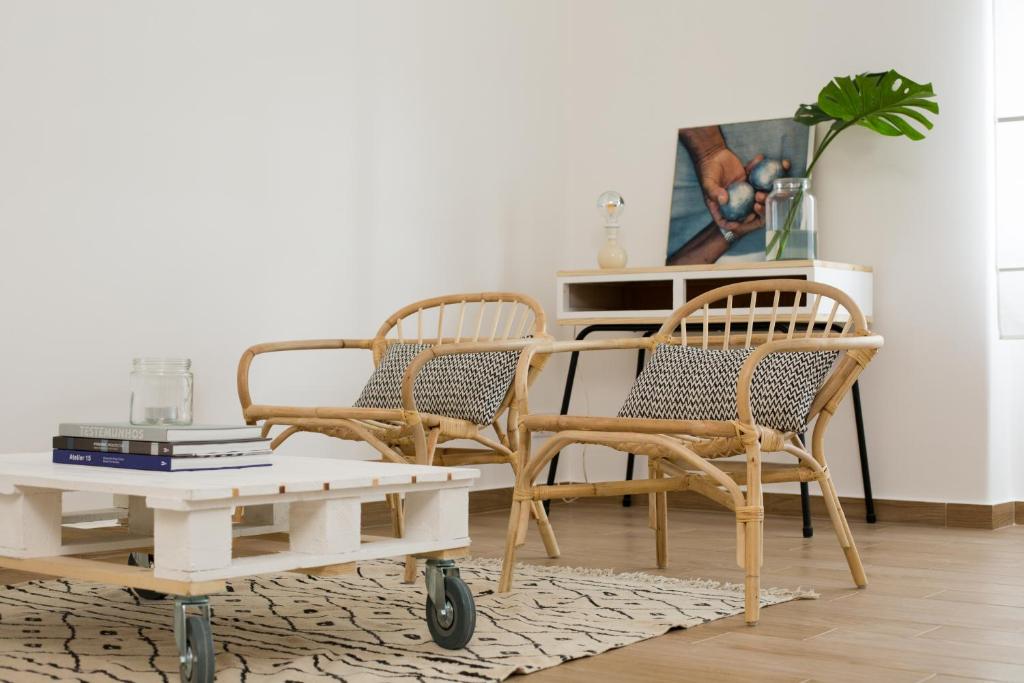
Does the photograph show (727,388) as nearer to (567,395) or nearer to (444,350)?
(444,350)

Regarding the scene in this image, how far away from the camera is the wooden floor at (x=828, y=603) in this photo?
6.81 ft

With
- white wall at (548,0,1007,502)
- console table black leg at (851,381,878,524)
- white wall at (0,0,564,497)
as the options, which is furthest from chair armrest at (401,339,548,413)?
white wall at (548,0,1007,502)

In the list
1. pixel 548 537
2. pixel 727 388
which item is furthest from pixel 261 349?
pixel 727 388

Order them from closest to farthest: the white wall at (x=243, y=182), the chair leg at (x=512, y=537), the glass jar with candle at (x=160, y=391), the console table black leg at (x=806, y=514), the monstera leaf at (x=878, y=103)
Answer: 1. the glass jar with candle at (x=160, y=391)
2. the chair leg at (x=512, y=537)
3. the white wall at (x=243, y=182)
4. the console table black leg at (x=806, y=514)
5. the monstera leaf at (x=878, y=103)

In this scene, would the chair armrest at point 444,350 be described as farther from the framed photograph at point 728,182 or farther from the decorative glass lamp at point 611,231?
the framed photograph at point 728,182

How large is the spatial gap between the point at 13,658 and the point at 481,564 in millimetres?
1310

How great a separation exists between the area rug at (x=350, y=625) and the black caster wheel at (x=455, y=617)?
0.02m

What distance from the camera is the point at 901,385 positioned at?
14.1 ft

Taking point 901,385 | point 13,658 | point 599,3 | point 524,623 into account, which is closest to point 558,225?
point 599,3

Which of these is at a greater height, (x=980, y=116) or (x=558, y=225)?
(x=980, y=116)

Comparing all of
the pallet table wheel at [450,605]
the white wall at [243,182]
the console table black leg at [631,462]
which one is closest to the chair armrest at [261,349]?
the white wall at [243,182]

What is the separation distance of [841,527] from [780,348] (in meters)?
0.47

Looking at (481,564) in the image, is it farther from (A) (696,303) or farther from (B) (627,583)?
(A) (696,303)

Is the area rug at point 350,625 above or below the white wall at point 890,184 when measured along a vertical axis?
below
